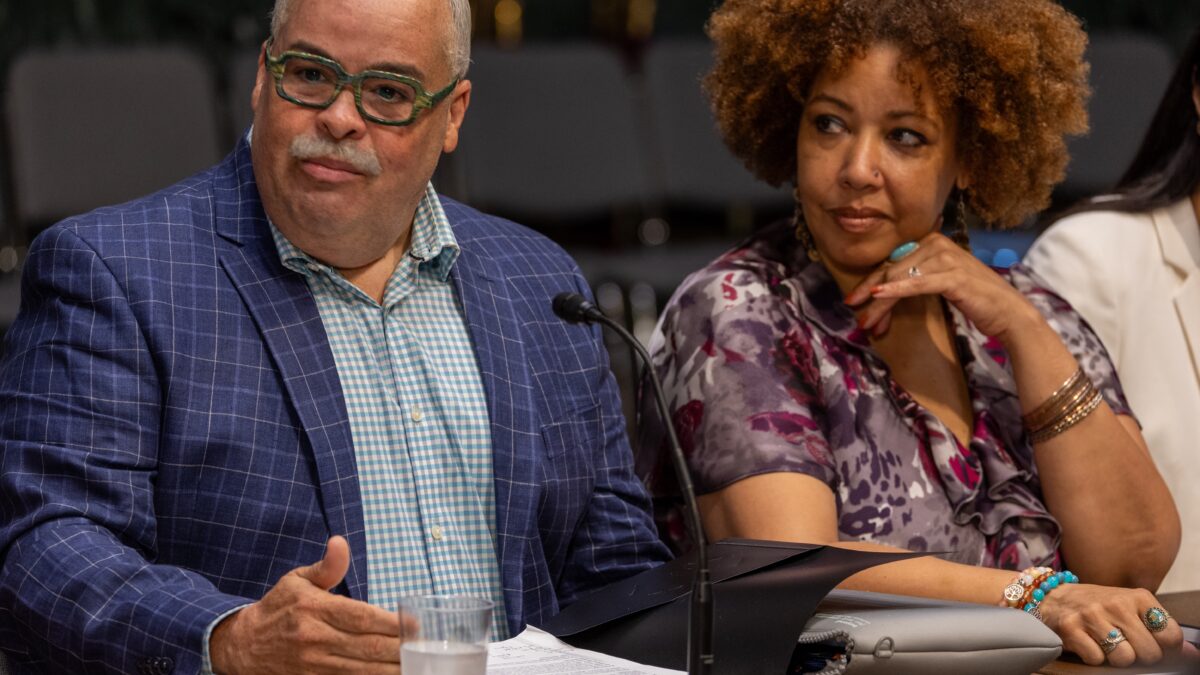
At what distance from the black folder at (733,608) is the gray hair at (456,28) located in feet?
2.48

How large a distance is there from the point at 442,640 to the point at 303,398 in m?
0.64

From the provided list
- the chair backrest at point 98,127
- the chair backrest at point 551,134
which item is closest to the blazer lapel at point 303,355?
the chair backrest at point 98,127

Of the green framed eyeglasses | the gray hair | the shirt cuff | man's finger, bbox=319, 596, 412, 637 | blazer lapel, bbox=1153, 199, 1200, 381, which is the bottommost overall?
the shirt cuff

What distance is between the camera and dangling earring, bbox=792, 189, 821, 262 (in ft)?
8.26

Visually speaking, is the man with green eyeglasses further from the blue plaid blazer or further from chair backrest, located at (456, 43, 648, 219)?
chair backrest, located at (456, 43, 648, 219)

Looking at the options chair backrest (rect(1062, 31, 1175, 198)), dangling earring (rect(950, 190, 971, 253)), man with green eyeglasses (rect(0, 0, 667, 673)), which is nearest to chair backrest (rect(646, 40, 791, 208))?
chair backrest (rect(1062, 31, 1175, 198))

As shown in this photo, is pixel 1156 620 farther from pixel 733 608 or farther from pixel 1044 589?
pixel 733 608

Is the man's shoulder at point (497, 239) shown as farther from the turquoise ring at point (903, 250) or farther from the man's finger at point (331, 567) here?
the man's finger at point (331, 567)

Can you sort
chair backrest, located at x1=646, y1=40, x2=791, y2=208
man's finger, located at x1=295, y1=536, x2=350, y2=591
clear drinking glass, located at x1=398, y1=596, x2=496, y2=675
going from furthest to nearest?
1. chair backrest, located at x1=646, y1=40, x2=791, y2=208
2. man's finger, located at x1=295, y1=536, x2=350, y2=591
3. clear drinking glass, located at x1=398, y1=596, x2=496, y2=675

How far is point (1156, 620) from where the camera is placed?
6.22ft

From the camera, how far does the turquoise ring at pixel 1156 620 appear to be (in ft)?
6.22

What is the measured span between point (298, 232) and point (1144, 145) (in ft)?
6.14

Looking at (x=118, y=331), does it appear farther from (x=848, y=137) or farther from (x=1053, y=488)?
(x=1053, y=488)

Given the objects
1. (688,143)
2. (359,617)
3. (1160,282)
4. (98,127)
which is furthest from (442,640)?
(688,143)
